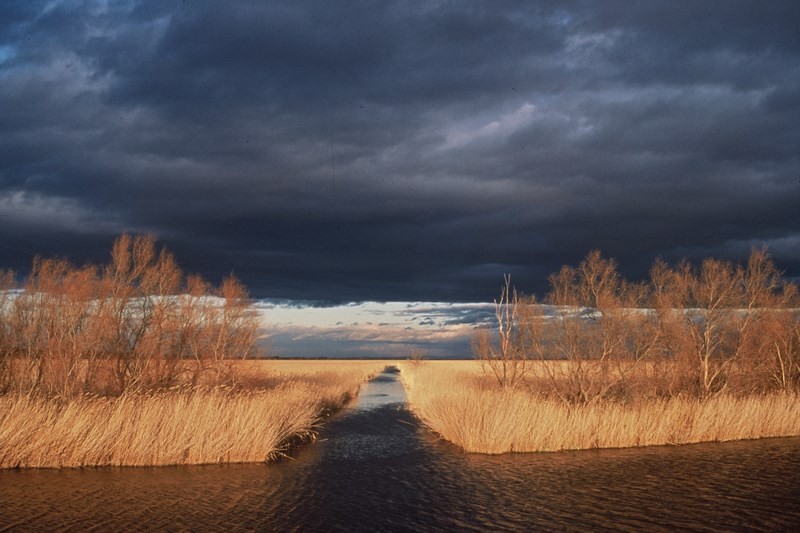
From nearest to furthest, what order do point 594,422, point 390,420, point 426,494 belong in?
point 426,494, point 594,422, point 390,420

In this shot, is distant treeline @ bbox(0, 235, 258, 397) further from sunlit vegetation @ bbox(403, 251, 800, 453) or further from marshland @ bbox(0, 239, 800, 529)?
sunlit vegetation @ bbox(403, 251, 800, 453)

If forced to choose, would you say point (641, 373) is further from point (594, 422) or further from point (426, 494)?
point (426, 494)

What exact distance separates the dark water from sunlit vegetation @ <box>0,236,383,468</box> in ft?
2.70

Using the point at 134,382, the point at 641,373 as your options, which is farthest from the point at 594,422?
the point at 134,382

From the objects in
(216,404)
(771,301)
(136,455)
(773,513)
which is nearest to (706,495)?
(773,513)

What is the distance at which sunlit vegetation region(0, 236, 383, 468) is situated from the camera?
18.4 meters

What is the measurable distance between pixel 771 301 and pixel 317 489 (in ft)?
94.9

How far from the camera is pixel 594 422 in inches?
930

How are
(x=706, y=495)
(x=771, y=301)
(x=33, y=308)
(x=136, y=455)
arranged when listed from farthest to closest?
(x=771, y=301) → (x=33, y=308) → (x=136, y=455) → (x=706, y=495)

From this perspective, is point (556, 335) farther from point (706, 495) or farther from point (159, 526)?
point (159, 526)

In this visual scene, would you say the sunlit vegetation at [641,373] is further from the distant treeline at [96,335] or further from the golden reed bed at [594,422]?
the distant treeline at [96,335]

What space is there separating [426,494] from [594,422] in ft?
32.8

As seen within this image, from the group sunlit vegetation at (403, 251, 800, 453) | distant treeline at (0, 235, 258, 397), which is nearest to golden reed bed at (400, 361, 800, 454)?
sunlit vegetation at (403, 251, 800, 453)

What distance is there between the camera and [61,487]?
51.9 ft
